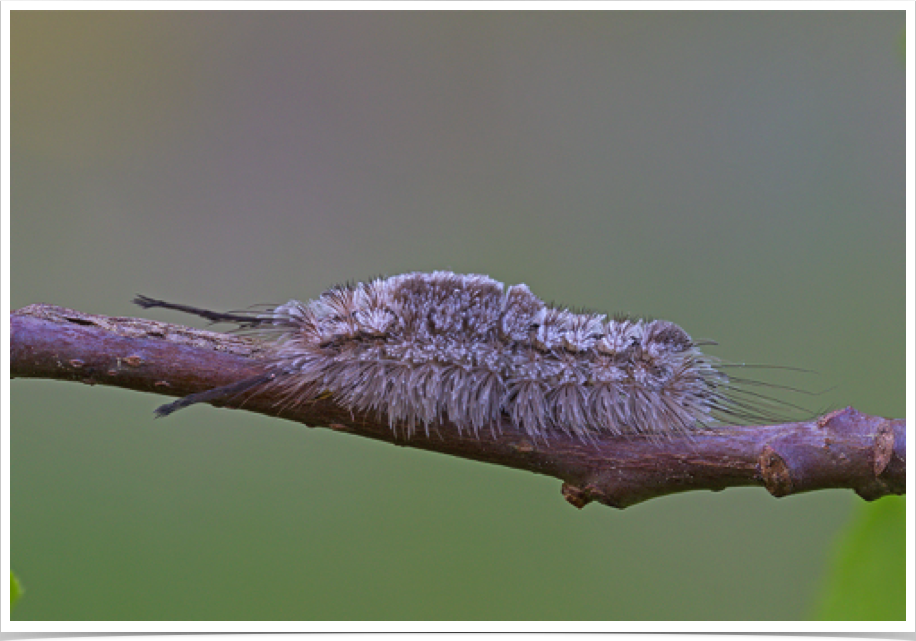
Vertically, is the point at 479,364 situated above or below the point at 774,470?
above

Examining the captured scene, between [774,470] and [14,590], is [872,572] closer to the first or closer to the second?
[774,470]

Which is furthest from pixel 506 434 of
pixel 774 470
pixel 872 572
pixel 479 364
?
pixel 872 572

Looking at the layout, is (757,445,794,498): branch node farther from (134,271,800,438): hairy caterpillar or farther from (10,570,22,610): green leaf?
(10,570,22,610): green leaf

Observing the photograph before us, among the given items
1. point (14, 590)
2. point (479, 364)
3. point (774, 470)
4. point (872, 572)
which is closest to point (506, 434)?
point (479, 364)

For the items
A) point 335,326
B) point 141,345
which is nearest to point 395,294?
point 335,326

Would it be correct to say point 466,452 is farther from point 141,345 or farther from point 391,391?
point 141,345

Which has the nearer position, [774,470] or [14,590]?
[14,590]

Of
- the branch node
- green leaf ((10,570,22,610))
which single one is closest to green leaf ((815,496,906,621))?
the branch node
